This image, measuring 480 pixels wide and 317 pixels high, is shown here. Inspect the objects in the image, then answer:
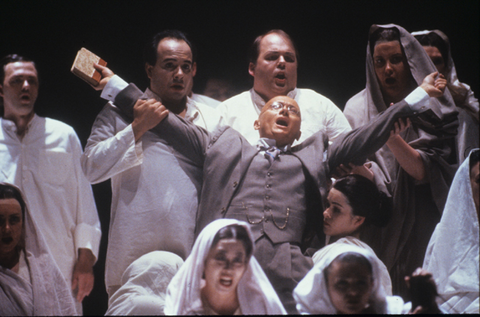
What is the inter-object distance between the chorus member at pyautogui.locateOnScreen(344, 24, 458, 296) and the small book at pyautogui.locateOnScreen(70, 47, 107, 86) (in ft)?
5.28

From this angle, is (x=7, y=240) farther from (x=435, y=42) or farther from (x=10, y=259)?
(x=435, y=42)

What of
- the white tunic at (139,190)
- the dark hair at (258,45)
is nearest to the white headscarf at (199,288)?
the white tunic at (139,190)

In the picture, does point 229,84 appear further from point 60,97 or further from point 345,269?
point 345,269

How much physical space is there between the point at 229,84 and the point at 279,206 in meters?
1.42

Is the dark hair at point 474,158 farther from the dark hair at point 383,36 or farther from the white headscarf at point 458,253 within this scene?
the dark hair at point 383,36

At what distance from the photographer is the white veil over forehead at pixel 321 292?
2955mm

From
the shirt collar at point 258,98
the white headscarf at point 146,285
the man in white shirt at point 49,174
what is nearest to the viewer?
the white headscarf at point 146,285

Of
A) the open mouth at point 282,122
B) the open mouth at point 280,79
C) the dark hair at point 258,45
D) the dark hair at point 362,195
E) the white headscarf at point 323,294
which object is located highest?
the dark hair at point 258,45

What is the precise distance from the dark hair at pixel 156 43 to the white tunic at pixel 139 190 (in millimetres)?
425

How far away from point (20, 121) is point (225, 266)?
5.75 ft

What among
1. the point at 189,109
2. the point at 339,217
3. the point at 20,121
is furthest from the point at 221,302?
the point at 20,121

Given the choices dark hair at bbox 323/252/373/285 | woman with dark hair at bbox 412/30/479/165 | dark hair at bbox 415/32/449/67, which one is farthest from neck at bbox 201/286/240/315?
dark hair at bbox 415/32/449/67

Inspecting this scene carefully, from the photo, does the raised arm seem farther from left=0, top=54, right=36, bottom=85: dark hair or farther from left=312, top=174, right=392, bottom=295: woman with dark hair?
left=0, top=54, right=36, bottom=85: dark hair

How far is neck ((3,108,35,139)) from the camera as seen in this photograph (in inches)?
155
